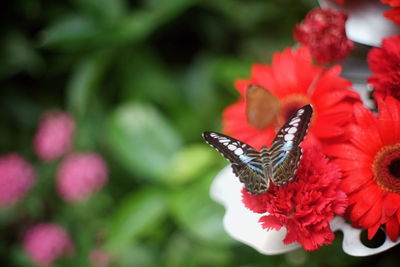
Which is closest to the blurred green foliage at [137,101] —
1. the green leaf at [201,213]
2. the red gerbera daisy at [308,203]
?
the green leaf at [201,213]

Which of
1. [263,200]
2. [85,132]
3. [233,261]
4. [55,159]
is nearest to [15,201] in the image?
[55,159]

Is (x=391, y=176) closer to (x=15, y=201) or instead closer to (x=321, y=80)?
(x=321, y=80)

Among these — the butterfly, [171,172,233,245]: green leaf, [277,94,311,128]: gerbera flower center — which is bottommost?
[171,172,233,245]: green leaf

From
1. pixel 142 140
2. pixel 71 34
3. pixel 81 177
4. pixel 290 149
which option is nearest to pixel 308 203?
pixel 290 149

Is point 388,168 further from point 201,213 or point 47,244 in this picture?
point 47,244

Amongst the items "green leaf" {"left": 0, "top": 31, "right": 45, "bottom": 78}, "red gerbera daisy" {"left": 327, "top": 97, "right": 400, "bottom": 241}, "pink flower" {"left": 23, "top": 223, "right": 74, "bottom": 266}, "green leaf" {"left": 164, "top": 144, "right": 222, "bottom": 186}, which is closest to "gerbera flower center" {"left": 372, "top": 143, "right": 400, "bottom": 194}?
"red gerbera daisy" {"left": 327, "top": 97, "right": 400, "bottom": 241}

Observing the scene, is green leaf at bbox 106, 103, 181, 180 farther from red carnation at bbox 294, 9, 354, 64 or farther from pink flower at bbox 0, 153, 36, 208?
red carnation at bbox 294, 9, 354, 64
